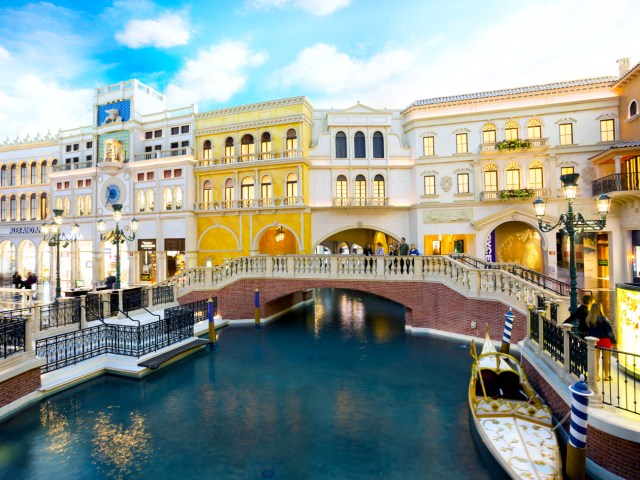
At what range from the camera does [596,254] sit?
21.1 metres

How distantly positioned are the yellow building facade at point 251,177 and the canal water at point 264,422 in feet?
40.1

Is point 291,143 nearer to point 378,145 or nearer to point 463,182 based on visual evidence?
point 378,145

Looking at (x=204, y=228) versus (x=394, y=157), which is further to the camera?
(x=204, y=228)

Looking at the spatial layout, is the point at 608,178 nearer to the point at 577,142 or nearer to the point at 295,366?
the point at 577,142

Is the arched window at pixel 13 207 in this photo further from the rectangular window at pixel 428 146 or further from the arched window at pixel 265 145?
the rectangular window at pixel 428 146

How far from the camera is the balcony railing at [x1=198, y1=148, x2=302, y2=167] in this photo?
2327cm

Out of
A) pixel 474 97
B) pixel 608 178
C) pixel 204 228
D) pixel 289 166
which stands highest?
pixel 474 97

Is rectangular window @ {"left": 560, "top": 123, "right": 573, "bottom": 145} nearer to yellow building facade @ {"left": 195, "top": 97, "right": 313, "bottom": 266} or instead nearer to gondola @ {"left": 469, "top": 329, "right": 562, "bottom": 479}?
yellow building facade @ {"left": 195, "top": 97, "right": 313, "bottom": 266}

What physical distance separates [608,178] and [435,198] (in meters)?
8.97

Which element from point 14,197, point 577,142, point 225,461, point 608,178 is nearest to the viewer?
point 225,461

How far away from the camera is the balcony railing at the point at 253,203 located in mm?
23141

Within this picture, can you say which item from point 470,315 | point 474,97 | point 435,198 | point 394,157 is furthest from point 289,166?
point 470,315

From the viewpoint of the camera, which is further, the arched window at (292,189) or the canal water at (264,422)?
the arched window at (292,189)

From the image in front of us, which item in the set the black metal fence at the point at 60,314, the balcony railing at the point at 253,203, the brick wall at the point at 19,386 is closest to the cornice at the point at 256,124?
the balcony railing at the point at 253,203
